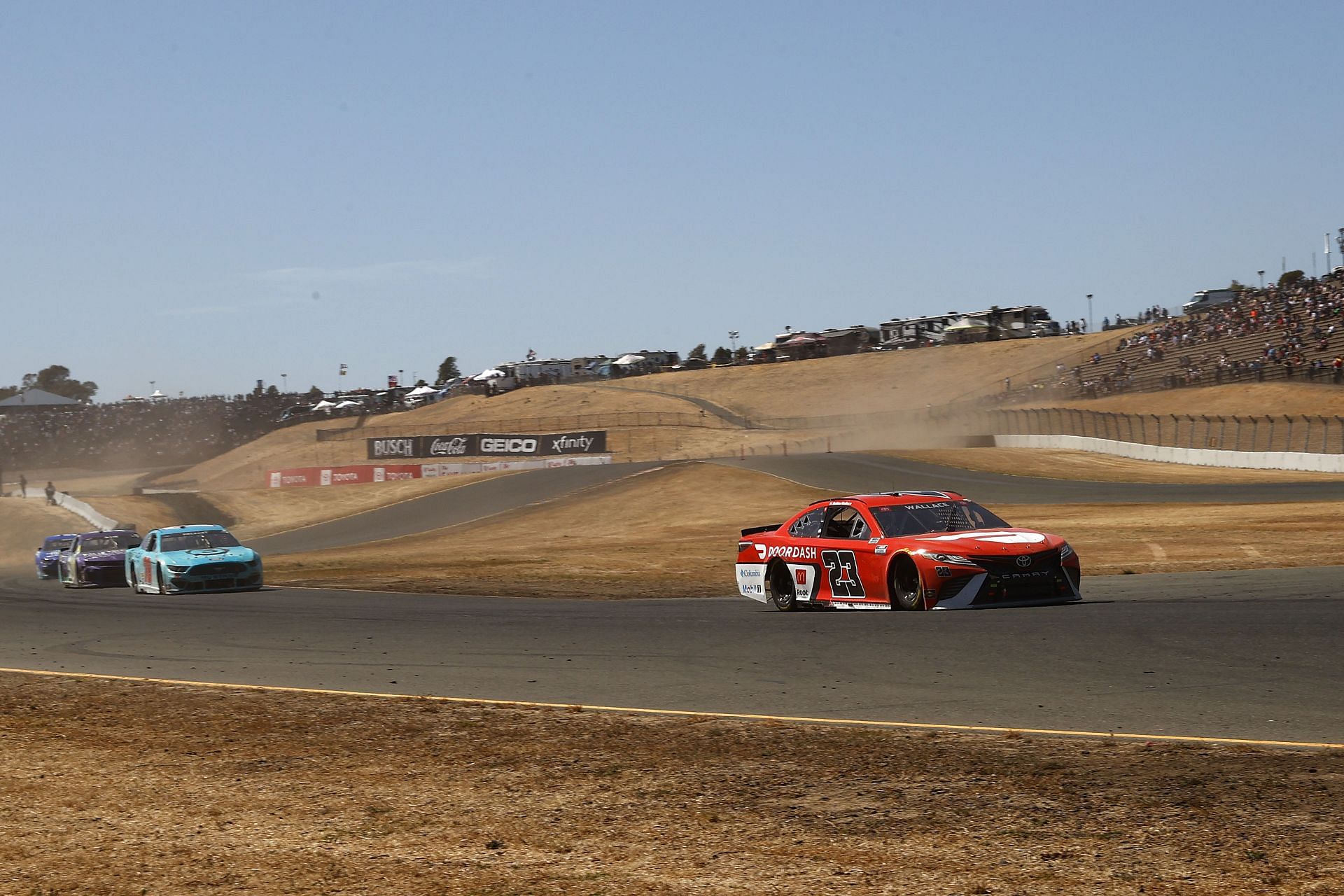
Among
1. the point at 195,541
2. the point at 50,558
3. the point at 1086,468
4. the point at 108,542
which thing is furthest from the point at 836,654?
the point at 1086,468

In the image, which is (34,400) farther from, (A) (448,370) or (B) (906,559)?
(B) (906,559)

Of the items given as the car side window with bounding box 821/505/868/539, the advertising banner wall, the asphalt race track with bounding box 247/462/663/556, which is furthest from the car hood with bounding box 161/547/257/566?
the advertising banner wall

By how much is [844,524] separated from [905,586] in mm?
1185

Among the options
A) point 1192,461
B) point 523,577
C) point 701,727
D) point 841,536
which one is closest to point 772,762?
point 701,727

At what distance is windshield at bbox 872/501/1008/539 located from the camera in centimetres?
1462

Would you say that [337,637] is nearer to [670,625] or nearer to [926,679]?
[670,625]

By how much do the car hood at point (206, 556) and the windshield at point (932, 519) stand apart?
13.2 m

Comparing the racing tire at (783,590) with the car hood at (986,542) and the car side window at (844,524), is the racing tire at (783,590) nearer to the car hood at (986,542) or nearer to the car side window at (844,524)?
the car side window at (844,524)

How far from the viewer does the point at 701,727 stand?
891 centimetres

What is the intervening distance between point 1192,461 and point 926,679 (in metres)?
41.5

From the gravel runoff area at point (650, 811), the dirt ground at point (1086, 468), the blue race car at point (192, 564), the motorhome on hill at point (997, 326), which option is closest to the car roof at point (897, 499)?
the gravel runoff area at point (650, 811)

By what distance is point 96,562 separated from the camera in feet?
91.6

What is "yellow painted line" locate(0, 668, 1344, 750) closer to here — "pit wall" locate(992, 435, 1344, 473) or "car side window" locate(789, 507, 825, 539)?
"car side window" locate(789, 507, 825, 539)

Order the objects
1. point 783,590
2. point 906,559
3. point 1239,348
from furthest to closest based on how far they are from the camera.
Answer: point 1239,348 < point 783,590 < point 906,559
